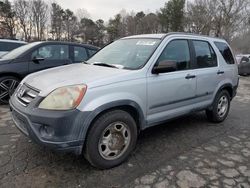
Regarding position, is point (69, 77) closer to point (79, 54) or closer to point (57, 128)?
point (57, 128)

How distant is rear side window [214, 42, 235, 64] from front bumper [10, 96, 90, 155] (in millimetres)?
3498

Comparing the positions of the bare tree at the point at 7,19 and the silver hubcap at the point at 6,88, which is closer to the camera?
the silver hubcap at the point at 6,88

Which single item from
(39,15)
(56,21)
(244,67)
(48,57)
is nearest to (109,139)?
(48,57)

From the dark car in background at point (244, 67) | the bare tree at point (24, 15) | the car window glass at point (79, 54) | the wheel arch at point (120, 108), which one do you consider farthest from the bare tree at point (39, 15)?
the wheel arch at point (120, 108)

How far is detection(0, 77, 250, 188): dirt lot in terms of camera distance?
3.03 m

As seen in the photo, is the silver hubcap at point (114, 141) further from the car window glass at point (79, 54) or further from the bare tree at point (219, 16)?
the bare tree at point (219, 16)

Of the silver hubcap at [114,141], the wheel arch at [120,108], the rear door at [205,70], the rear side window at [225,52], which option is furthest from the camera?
the rear side window at [225,52]

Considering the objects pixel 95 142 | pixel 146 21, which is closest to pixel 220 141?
pixel 95 142

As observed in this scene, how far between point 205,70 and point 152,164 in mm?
2098

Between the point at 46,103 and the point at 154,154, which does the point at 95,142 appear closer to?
the point at 46,103

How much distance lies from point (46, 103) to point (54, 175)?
2.97 feet

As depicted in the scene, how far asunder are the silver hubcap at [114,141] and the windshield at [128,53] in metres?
0.89

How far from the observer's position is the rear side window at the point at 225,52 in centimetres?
524

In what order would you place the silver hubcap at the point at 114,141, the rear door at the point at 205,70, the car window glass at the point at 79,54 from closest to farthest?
1. the silver hubcap at the point at 114,141
2. the rear door at the point at 205,70
3. the car window glass at the point at 79,54
